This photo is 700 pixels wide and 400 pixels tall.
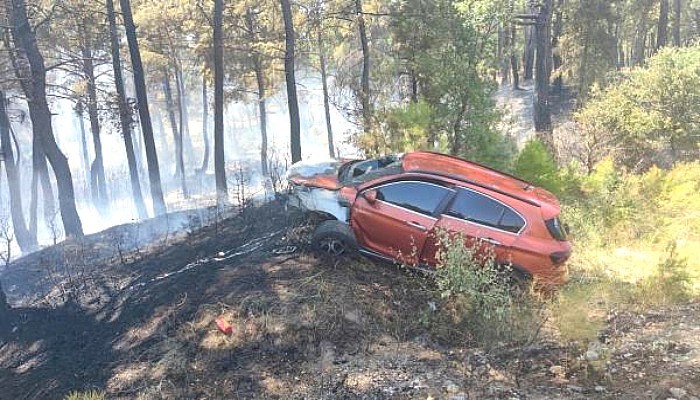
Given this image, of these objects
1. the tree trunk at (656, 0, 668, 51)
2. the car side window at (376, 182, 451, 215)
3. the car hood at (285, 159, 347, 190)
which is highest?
the tree trunk at (656, 0, 668, 51)

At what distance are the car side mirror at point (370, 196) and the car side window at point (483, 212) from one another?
98 cm

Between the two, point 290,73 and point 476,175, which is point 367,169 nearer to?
point 476,175

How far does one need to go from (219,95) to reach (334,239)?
1195 cm

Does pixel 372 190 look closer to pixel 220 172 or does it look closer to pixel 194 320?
pixel 194 320

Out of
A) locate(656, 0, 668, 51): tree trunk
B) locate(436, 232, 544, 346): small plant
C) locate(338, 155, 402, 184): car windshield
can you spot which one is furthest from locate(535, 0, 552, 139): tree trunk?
locate(656, 0, 668, 51): tree trunk

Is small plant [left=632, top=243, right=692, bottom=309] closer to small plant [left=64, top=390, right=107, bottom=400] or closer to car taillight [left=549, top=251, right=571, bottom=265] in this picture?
car taillight [left=549, top=251, right=571, bottom=265]

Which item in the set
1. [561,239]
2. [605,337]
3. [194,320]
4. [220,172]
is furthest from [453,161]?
[220,172]

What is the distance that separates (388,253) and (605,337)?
275 centimetres

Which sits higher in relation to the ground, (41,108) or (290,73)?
(290,73)

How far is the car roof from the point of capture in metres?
6.72

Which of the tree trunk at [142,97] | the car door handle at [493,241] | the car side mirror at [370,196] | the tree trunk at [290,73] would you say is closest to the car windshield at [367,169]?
the car side mirror at [370,196]

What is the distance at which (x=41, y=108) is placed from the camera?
46.6 feet

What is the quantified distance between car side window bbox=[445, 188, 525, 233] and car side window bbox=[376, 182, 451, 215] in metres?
0.20

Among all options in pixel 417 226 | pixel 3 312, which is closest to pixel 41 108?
pixel 3 312
